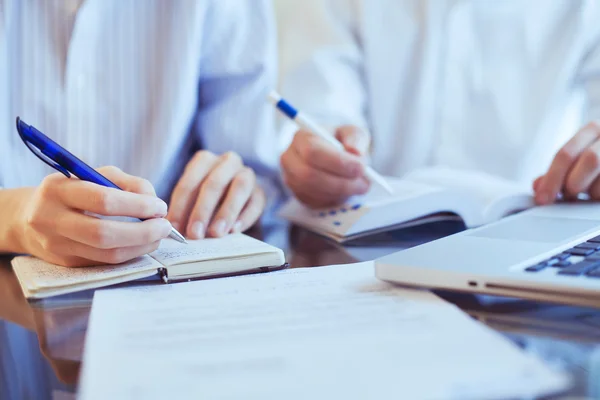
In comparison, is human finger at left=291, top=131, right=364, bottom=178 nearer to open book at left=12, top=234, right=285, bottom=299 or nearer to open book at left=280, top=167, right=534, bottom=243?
open book at left=280, top=167, right=534, bottom=243

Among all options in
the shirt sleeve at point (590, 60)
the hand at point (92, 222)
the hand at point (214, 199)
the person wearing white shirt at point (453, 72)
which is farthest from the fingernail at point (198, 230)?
the shirt sleeve at point (590, 60)

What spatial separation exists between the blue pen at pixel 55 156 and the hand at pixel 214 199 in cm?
13

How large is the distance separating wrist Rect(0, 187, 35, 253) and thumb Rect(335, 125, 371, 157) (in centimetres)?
33

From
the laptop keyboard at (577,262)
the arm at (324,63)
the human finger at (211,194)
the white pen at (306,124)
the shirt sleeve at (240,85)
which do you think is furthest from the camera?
the arm at (324,63)

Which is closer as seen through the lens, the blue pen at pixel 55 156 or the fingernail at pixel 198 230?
the blue pen at pixel 55 156

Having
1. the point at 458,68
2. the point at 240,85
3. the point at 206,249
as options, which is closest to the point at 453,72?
the point at 458,68

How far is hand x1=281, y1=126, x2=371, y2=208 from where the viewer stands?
0.64m

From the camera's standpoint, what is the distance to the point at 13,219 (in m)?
0.51

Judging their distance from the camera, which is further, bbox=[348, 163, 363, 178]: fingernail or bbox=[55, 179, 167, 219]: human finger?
bbox=[348, 163, 363, 178]: fingernail

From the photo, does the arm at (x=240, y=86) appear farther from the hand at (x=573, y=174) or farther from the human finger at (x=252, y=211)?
the hand at (x=573, y=174)

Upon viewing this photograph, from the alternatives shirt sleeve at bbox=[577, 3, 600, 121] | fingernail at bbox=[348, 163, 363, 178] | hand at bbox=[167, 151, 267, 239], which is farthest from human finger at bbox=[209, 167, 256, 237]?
shirt sleeve at bbox=[577, 3, 600, 121]

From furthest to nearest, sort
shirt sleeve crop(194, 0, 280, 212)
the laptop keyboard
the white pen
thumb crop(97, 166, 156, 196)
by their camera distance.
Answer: shirt sleeve crop(194, 0, 280, 212)
the white pen
thumb crop(97, 166, 156, 196)
the laptop keyboard

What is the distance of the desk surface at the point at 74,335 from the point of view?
28cm

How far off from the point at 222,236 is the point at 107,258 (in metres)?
0.14
